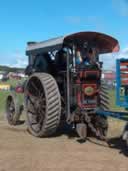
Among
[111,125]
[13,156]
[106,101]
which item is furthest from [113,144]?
[111,125]

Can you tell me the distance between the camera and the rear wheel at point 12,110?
12.6 m

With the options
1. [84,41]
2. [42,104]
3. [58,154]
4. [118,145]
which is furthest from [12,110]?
[58,154]

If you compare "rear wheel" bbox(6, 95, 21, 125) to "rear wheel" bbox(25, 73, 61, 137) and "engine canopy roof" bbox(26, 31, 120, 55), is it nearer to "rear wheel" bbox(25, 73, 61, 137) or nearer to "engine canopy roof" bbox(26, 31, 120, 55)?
"rear wheel" bbox(25, 73, 61, 137)

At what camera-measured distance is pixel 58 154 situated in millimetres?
8406

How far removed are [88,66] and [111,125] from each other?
3.02 metres

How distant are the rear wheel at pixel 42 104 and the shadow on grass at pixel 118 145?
4.27 feet

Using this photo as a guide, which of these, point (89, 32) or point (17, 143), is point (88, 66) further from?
point (17, 143)

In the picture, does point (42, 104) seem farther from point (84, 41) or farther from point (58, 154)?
point (58, 154)

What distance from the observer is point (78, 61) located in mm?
10242

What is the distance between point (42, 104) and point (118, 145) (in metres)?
2.23

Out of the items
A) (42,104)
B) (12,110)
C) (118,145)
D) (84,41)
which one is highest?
(84,41)

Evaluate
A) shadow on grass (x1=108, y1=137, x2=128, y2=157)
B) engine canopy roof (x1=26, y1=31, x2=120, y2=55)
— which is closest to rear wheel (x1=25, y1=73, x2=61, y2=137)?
engine canopy roof (x1=26, y1=31, x2=120, y2=55)

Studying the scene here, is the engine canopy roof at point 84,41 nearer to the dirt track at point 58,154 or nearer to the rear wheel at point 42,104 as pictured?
the rear wheel at point 42,104

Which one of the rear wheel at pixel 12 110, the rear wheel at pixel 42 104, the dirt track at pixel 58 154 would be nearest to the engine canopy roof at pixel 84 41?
the rear wheel at pixel 42 104
